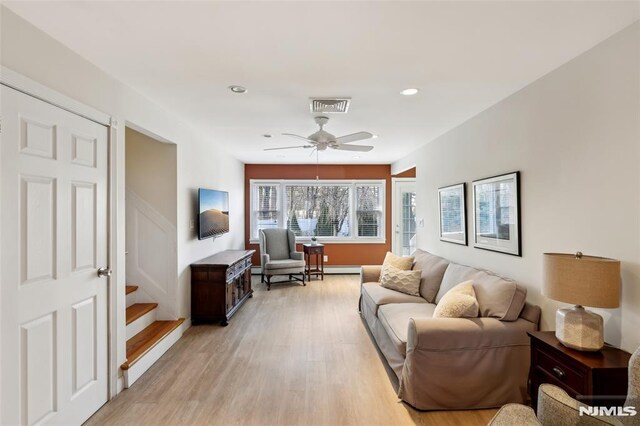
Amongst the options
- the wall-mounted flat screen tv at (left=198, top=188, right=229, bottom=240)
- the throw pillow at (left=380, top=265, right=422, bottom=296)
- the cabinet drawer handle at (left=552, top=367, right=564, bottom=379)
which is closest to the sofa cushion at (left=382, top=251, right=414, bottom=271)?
the throw pillow at (left=380, top=265, right=422, bottom=296)

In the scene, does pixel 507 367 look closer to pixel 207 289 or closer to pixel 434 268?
pixel 434 268

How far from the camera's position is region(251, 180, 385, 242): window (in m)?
7.05

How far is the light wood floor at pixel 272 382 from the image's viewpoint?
86.4 inches

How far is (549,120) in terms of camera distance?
235 centimetres

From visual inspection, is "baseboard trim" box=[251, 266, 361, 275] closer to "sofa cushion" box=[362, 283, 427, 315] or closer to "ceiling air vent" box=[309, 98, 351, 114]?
"sofa cushion" box=[362, 283, 427, 315]

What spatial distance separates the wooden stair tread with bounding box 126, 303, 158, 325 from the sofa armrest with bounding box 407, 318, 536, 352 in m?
2.62

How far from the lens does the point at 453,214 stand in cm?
383

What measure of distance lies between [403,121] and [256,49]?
7.03 ft

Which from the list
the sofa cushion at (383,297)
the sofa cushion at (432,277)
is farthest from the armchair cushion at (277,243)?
the sofa cushion at (432,277)

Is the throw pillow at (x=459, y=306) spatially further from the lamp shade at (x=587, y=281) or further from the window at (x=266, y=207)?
the window at (x=266, y=207)

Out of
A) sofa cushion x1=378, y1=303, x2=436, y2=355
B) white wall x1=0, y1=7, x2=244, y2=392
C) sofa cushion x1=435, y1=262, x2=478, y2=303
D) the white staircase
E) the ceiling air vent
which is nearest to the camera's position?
white wall x1=0, y1=7, x2=244, y2=392

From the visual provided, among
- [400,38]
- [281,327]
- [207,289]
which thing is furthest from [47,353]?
[400,38]

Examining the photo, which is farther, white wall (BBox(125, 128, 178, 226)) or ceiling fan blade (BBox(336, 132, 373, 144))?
white wall (BBox(125, 128, 178, 226))

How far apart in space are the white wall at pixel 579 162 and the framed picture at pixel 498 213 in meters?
0.07
